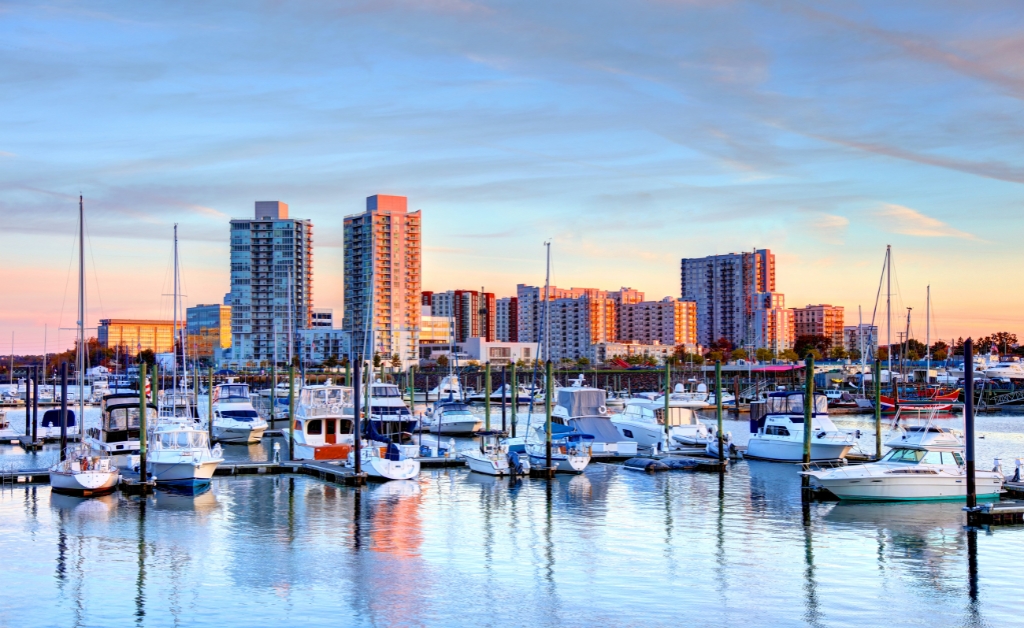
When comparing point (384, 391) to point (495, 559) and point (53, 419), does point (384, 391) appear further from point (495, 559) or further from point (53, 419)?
point (495, 559)

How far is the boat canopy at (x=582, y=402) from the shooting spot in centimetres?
6056

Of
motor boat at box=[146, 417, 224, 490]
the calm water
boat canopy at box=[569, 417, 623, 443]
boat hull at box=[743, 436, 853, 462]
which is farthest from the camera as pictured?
boat canopy at box=[569, 417, 623, 443]

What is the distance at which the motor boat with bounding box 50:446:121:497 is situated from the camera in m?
40.4

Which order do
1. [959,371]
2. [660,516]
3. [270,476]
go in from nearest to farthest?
1. [660,516]
2. [270,476]
3. [959,371]

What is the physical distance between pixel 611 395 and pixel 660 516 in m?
104

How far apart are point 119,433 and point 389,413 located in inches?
758

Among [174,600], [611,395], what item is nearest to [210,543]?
[174,600]

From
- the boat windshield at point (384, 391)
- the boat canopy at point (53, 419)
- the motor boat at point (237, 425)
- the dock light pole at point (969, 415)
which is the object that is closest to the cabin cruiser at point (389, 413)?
the boat windshield at point (384, 391)

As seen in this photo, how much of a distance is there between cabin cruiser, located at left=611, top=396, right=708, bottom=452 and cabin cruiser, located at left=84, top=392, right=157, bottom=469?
26.0 m

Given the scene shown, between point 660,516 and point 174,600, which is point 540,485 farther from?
point 174,600

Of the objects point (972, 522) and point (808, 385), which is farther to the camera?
point (808, 385)

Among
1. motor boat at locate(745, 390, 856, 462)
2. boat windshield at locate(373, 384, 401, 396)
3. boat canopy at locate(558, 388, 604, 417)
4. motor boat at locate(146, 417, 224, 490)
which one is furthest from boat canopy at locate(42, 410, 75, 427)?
motor boat at locate(745, 390, 856, 462)

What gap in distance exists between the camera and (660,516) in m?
36.2

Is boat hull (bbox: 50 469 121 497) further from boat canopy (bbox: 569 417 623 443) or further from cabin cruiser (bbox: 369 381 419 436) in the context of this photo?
boat canopy (bbox: 569 417 623 443)
